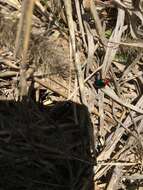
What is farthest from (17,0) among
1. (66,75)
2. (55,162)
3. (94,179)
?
(94,179)

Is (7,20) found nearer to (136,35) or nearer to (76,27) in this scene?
(76,27)

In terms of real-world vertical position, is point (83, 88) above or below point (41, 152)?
above

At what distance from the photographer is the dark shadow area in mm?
1684

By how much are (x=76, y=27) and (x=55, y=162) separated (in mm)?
684

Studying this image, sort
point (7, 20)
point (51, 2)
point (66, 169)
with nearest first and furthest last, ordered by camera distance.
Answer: point (7, 20), point (66, 169), point (51, 2)

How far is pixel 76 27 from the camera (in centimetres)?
185

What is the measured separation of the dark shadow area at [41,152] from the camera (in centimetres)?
168

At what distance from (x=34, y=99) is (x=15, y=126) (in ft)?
0.54

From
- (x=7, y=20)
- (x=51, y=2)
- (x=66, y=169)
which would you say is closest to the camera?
(x=7, y=20)

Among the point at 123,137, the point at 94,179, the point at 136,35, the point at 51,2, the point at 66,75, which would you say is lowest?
the point at 94,179

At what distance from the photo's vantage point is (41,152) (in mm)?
1694

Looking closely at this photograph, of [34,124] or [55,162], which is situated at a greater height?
[34,124]

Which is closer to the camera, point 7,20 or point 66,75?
point 7,20

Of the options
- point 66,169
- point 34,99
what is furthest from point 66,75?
point 66,169
